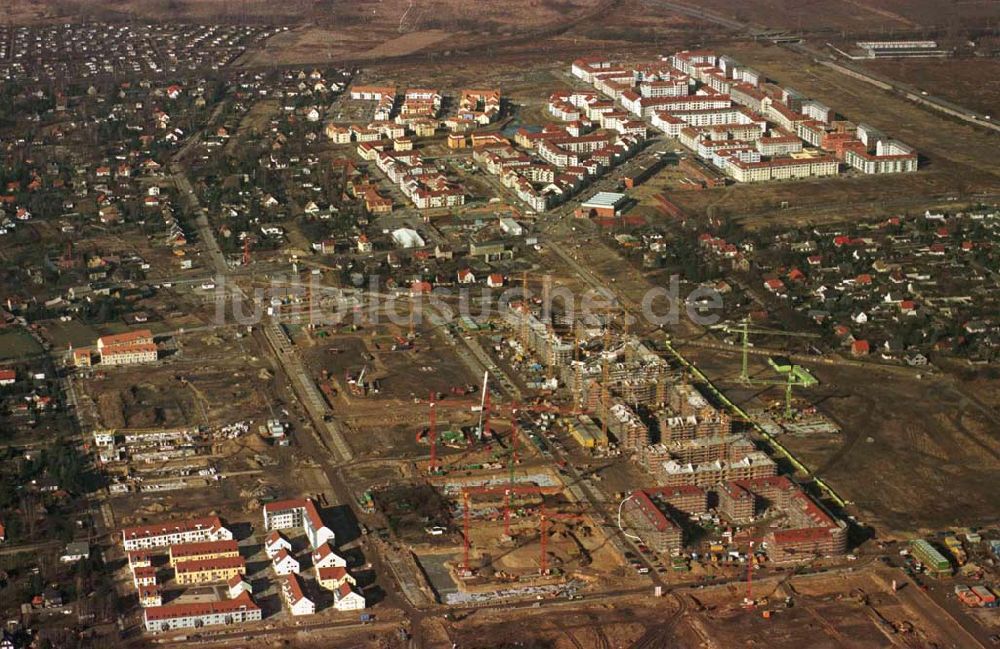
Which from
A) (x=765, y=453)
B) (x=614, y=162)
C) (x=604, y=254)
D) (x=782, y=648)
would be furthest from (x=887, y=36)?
(x=782, y=648)

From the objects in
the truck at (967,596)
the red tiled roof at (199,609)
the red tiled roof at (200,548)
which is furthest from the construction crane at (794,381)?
the red tiled roof at (199,609)

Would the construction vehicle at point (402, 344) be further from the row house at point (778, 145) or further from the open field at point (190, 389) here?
the row house at point (778, 145)

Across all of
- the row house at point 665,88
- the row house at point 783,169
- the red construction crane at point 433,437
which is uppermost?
the red construction crane at point 433,437

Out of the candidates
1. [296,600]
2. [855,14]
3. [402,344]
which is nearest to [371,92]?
[855,14]

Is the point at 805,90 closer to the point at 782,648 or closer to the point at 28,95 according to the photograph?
the point at 28,95

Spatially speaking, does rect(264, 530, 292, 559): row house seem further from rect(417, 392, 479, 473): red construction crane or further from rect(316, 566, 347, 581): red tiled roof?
rect(417, 392, 479, 473): red construction crane

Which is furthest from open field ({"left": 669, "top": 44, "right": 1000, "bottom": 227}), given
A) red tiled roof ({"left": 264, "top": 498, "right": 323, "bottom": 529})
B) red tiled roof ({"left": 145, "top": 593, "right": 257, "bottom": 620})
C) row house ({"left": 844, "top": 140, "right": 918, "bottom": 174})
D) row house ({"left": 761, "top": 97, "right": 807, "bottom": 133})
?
red tiled roof ({"left": 145, "top": 593, "right": 257, "bottom": 620})

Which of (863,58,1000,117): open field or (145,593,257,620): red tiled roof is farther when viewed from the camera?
(863,58,1000,117): open field
